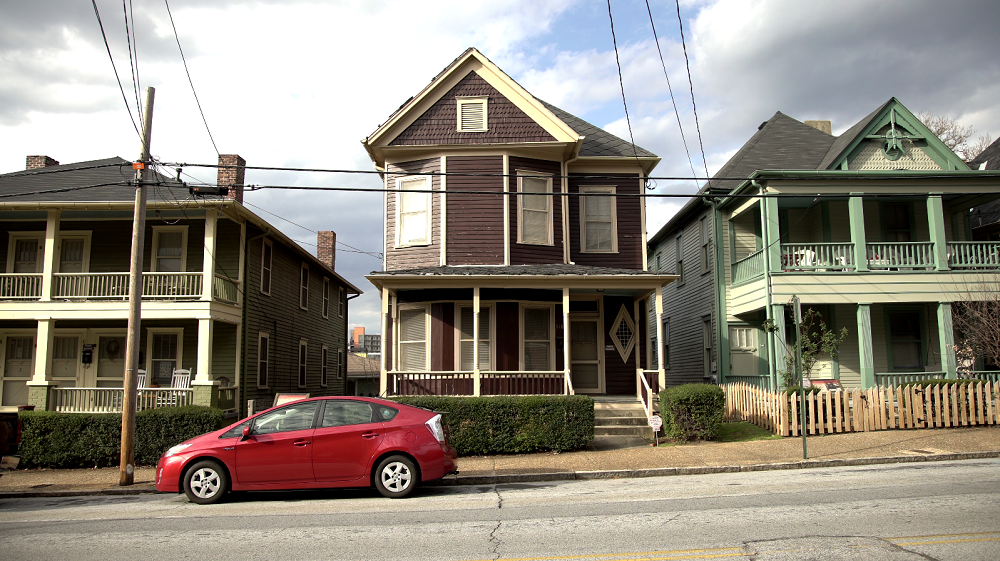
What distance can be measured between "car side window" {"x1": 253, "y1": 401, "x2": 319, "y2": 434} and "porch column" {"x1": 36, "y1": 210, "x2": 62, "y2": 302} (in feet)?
36.7

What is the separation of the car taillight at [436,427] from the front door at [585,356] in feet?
30.7

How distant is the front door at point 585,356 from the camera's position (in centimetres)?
1927

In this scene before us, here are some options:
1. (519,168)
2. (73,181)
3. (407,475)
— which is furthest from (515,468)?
(73,181)

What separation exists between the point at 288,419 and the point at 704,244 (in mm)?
16570

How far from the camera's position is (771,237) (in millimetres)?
18953

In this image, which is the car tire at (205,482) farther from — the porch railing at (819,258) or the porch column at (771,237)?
the porch railing at (819,258)

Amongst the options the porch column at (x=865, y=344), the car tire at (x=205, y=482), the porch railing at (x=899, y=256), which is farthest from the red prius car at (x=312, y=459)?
the porch railing at (x=899, y=256)

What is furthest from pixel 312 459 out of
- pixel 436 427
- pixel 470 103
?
pixel 470 103

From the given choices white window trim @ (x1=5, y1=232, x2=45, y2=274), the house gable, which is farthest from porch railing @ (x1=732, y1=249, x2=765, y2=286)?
white window trim @ (x1=5, y1=232, x2=45, y2=274)

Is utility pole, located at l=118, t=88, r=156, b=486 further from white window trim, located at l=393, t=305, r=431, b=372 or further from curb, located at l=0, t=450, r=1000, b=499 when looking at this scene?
white window trim, located at l=393, t=305, r=431, b=372

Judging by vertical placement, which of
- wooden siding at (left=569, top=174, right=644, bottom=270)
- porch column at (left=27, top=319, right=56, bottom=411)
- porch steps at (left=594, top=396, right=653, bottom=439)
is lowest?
porch steps at (left=594, top=396, right=653, bottom=439)

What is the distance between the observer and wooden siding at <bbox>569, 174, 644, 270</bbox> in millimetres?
19797

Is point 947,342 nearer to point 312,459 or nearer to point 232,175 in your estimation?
point 312,459

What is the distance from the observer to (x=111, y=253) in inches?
789
